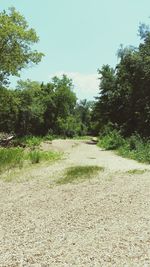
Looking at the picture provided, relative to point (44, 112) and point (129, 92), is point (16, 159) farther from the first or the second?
point (44, 112)

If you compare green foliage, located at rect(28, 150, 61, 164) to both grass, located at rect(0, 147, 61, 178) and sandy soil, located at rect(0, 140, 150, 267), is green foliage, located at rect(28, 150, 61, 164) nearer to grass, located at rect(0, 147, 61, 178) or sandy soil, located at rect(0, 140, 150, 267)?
grass, located at rect(0, 147, 61, 178)

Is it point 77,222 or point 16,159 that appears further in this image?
point 16,159

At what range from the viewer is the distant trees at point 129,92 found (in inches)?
1419

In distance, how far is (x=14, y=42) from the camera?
26.1 metres

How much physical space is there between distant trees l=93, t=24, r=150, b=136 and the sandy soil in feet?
66.4

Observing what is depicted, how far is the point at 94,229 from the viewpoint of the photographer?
978cm

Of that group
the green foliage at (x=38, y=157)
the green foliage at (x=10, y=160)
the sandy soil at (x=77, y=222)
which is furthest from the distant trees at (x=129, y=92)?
the sandy soil at (x=77, y=222)

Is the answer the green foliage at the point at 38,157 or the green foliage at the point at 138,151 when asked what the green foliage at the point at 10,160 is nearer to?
the green foliage at the point at 38,157

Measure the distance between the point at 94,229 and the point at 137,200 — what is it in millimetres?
2763

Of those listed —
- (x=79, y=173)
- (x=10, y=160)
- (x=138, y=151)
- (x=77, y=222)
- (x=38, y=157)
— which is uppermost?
(x=138, y=151)

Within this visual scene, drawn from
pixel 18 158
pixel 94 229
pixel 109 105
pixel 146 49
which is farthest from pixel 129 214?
pixel 109 105

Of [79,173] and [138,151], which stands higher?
[138,151]

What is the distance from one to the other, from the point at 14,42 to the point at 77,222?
17807 mm

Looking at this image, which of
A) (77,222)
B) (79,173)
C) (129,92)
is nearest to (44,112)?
(129,92)
